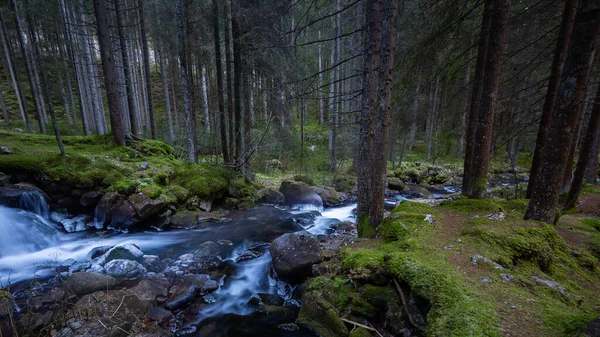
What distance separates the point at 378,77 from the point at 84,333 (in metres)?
6.64

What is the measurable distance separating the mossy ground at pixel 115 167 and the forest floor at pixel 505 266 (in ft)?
23.8

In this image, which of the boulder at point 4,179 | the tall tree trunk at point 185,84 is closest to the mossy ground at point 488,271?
the tall tree trunk at point 185,84

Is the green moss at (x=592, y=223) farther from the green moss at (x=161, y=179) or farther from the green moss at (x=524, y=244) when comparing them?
the green moss at (x=161, y=179)

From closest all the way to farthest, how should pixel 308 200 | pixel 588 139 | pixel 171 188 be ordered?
pixel 588 139, pixel 171 188, pixel 308 200

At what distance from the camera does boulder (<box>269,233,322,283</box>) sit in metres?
5.58

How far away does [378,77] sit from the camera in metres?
5.55

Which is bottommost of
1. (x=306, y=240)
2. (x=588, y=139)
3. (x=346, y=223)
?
(x=346, y=223)

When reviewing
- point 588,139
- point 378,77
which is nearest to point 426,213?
point 378,77

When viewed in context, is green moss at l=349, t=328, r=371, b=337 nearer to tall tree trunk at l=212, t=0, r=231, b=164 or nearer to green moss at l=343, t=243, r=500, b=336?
green moss at l=343, t=243, r=500, b=336

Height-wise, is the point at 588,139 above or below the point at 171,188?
above

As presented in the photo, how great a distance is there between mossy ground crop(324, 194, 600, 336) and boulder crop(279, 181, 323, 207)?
681 centimetres

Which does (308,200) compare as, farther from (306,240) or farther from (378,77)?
(378,77)

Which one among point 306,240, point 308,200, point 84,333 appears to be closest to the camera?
point 84,333

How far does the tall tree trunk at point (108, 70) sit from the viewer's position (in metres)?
10.1
